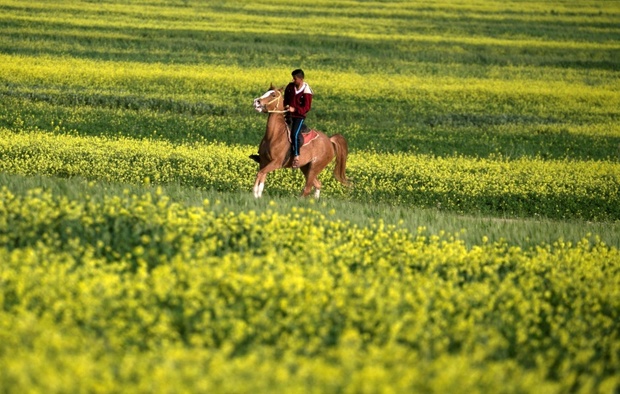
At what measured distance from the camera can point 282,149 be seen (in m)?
19.1

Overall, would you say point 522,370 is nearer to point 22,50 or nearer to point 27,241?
point 27,241

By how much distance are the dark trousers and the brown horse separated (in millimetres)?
101

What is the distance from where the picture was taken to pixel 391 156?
25.8 meters

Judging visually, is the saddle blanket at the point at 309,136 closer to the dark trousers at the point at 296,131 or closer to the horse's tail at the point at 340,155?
the dark trousers at the point at 296,131

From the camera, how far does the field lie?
830 centimetres

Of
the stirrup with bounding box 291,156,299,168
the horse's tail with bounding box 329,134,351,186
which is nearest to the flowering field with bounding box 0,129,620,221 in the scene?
the horse's tail with bounding box 329,134,351,186

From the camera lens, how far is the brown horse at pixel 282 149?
730 inches

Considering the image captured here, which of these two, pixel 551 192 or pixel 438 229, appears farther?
pixel 551 192

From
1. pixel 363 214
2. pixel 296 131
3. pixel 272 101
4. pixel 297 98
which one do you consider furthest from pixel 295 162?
pixel 363 214

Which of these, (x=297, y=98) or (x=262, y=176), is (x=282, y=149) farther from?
(x=297, y=98)

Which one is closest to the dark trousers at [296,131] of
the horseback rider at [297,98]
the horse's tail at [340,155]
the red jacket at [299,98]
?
the horseback rider at [297,98]

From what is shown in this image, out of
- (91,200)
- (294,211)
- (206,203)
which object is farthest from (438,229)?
(91,200)

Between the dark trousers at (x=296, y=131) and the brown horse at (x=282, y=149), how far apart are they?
0.10 metres

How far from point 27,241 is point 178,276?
2112 mm
